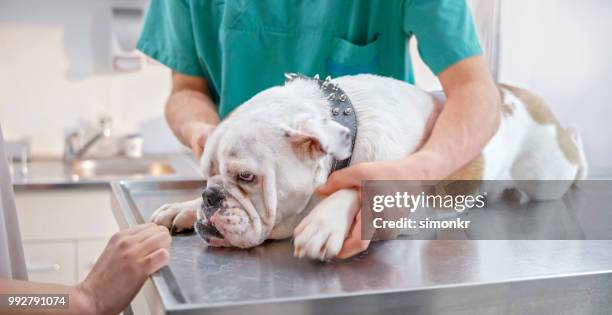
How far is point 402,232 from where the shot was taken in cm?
73

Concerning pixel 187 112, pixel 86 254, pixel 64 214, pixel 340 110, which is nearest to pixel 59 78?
pixel 64 214

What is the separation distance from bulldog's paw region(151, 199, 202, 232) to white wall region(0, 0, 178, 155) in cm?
175

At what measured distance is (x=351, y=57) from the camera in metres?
0.92

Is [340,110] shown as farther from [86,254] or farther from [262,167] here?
[86,254]

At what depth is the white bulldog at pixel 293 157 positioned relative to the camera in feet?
2.05

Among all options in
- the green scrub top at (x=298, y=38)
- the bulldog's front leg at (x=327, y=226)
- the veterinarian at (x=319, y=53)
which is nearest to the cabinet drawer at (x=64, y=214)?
the veterinarian at (x=319, y=53)

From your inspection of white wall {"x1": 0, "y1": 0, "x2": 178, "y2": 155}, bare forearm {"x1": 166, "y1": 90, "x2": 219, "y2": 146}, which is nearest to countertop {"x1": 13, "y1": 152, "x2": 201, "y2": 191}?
white wall {"x1": 0, "y1": 0, "x2": 178, "y2": 155}

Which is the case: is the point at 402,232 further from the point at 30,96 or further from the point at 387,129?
the point at 30,96

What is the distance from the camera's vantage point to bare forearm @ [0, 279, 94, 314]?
0.61 metres

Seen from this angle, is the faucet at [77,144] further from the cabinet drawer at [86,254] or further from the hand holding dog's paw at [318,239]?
the hand holding dog's paw at [318,239]

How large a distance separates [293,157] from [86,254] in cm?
147

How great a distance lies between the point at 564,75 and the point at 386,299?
968 millimetres

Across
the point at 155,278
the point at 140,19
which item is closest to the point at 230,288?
the point at 155,278

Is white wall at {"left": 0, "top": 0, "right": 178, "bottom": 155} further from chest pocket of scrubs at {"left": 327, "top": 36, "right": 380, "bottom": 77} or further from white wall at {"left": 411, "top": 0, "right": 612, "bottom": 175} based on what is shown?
chest pocket of scrubs at {"left": 327, "top": 36, "right": 380, "bottom": 77}
